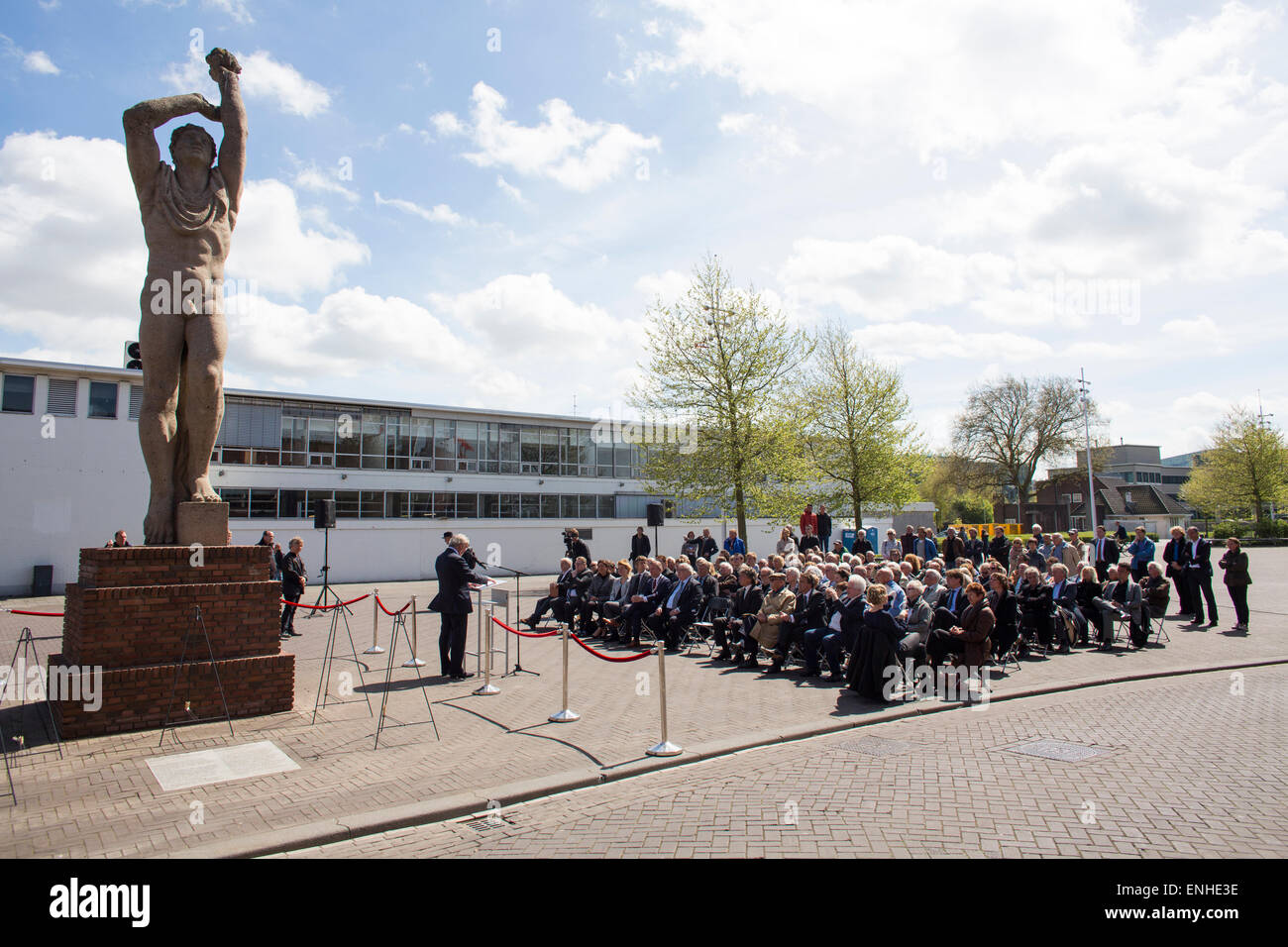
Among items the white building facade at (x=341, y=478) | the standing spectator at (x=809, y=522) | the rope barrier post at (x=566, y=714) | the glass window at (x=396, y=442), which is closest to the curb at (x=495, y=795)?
the rope barrier post at (x=566, y=714)

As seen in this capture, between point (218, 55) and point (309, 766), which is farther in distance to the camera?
point (218, 55)

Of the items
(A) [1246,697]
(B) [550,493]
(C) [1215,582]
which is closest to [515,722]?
(A) [1246,697]

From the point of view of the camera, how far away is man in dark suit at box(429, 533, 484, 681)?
10359 millimetres

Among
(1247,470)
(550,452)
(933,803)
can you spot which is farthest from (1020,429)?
(933,803)

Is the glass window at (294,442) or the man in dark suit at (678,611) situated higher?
the glass window at (294,442)

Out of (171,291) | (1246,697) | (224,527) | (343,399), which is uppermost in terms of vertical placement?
(343,399)

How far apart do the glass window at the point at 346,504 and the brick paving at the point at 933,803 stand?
91.4 ft

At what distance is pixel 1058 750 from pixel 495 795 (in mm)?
4744

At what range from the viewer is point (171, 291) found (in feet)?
27.5

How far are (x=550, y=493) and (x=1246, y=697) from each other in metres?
30.6

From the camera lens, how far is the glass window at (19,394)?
2562cm

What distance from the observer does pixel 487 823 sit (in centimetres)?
533

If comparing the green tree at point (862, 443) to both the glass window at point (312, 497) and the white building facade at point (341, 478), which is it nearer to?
the white building facade at point (341, 478)
